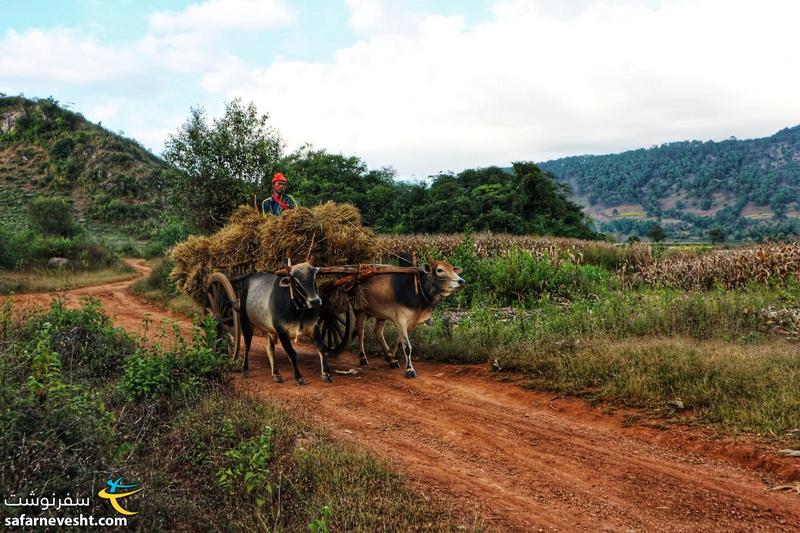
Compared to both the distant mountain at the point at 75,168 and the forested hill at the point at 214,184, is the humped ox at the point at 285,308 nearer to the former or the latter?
the forested hill at the point at 214,184

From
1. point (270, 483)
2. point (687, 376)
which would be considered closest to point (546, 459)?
point (687, 376)

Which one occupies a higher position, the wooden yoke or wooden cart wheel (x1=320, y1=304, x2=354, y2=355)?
the wooden yoke

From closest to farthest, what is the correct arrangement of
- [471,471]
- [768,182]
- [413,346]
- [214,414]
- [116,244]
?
[471,471] → [214,414] → [413,346] → [116,244] → [768,182]

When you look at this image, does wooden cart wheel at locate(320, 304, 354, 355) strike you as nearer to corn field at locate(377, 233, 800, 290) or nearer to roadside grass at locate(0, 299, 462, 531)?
corn field at locate(377, 233, 800, 290)

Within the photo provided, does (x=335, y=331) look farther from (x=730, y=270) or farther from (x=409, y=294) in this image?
(x=730, y=270)

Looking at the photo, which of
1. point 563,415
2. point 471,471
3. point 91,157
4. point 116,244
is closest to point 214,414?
point 471,471

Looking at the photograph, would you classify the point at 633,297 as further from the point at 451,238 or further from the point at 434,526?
the point at 451,238

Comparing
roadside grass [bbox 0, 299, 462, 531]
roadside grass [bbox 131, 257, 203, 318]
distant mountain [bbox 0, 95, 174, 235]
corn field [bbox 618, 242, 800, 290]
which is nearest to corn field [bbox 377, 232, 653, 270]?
corn field [bbox 618, 242, 800, 290]

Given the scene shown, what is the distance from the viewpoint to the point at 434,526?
3.95m

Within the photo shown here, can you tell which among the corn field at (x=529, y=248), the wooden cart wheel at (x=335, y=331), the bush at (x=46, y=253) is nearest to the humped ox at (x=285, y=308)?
the wooden cart wheel at (x=335, y=331)

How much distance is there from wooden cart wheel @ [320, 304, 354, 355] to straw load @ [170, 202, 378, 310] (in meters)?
0.76

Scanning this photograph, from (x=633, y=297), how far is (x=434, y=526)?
315 inches

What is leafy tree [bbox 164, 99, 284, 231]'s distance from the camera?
51.0ft

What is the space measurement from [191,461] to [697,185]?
3757 inches
